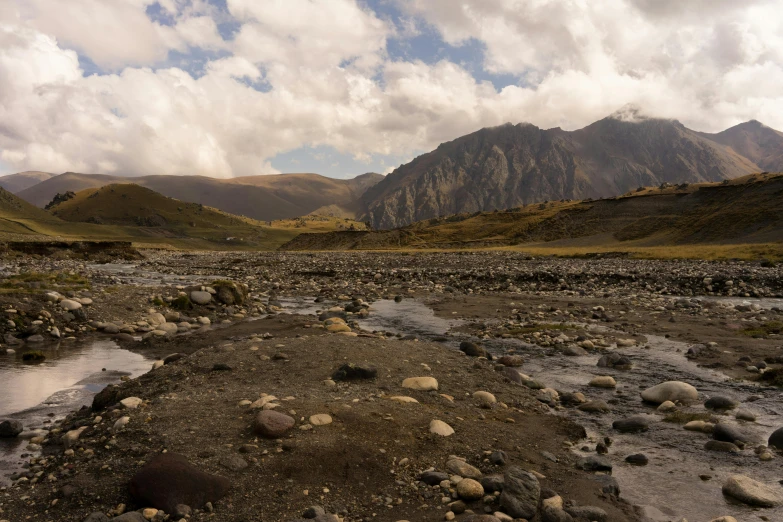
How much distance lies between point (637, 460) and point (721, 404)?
141 inches

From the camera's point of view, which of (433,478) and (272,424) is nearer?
(433,478)

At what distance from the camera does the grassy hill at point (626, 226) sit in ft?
246

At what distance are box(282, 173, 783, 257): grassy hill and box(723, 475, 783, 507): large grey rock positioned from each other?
6160cm

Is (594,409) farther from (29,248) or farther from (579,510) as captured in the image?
(29,248)

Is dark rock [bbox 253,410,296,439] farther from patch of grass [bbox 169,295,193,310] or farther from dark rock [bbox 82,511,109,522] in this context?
patch of grass [bbox 169,295,193,310]

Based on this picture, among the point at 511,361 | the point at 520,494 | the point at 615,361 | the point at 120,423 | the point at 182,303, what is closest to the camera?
the point at 520,494

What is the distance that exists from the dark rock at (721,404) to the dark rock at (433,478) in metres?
6.50

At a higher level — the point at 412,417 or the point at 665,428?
the point at 412,417

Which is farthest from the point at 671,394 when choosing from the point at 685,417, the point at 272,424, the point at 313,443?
the point at 272,424

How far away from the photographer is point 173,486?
5.68 m

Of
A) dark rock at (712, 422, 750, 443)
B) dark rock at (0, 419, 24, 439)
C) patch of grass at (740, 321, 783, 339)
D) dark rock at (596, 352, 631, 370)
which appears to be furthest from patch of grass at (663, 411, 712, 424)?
dark rock at (0, 419, 24, 439)

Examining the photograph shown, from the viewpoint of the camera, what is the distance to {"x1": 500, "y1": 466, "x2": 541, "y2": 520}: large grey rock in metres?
5.67

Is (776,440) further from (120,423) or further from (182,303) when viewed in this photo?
(182,303)

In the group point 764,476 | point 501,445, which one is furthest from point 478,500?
point 764,476
